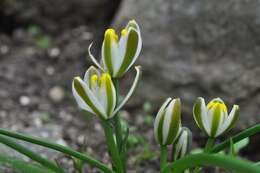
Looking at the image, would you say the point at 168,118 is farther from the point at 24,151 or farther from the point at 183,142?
the point at 24,151

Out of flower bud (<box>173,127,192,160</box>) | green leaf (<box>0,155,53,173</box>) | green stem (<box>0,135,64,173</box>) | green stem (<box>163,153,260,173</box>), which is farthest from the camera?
flower bud (<box>173,127,192,160</box>)

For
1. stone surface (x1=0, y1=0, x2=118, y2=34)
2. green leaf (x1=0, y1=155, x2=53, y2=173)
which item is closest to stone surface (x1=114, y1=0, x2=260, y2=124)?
stone surface (x1=0, y1=0, x2=118, y2=34)

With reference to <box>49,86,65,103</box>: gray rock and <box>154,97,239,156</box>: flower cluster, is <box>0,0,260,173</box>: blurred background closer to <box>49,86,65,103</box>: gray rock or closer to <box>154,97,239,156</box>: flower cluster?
<box>49,86,65,103</box>: gray rock

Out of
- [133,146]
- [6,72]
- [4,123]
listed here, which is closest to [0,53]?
[6,72]

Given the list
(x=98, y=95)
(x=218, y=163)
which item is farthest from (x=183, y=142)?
(x=218, y=163)

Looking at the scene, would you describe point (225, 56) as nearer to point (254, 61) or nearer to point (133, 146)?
point (254, 61)
